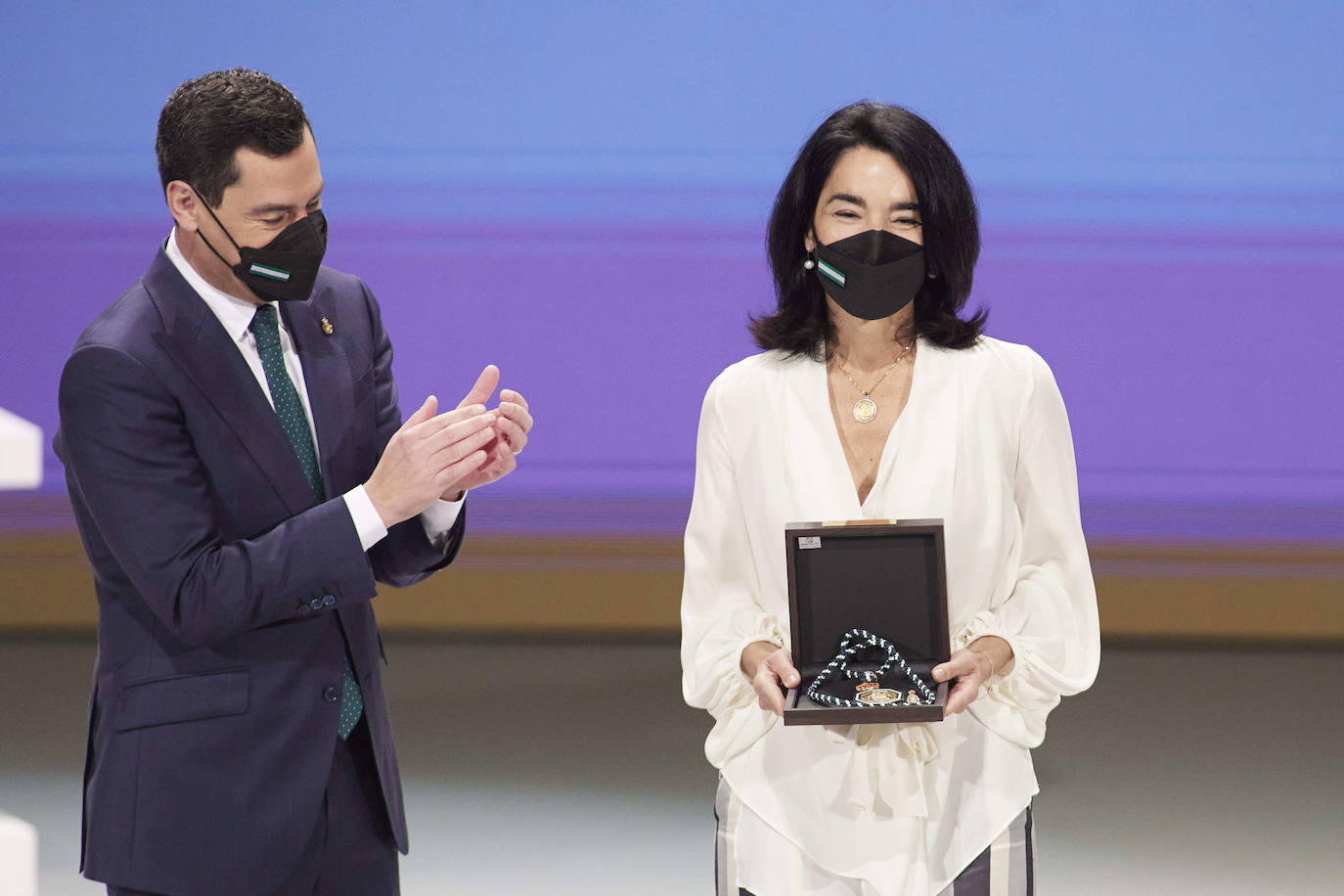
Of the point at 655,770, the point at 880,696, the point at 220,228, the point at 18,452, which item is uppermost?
the point at 220,228

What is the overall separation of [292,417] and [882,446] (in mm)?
725

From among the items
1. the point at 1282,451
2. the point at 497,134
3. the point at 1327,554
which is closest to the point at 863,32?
the point at 497,134

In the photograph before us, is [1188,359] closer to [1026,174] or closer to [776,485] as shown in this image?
[1026,174]

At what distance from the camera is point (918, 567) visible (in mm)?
1699

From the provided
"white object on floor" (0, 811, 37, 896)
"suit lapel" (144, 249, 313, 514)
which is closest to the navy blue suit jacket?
"suit lapel" (144, 249, 313, 514)

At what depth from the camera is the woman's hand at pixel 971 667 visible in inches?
65.4

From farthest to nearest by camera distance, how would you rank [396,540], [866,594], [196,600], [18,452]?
[396,540]
[866,594]
[196,600]
[18,452]

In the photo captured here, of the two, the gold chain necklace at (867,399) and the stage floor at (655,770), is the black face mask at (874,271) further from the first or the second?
the stage floor at (655,770)

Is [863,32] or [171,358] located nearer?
[171,358]

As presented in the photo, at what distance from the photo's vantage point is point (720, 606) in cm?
186

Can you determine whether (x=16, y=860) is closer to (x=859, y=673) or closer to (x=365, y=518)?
(x=365, y=518)

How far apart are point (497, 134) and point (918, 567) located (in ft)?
13.1

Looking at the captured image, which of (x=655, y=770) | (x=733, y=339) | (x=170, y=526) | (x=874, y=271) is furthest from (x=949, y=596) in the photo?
(x=733, y=339)

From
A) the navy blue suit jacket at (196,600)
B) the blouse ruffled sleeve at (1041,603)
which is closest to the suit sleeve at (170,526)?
the navy blue suit jacket at (196,600)
